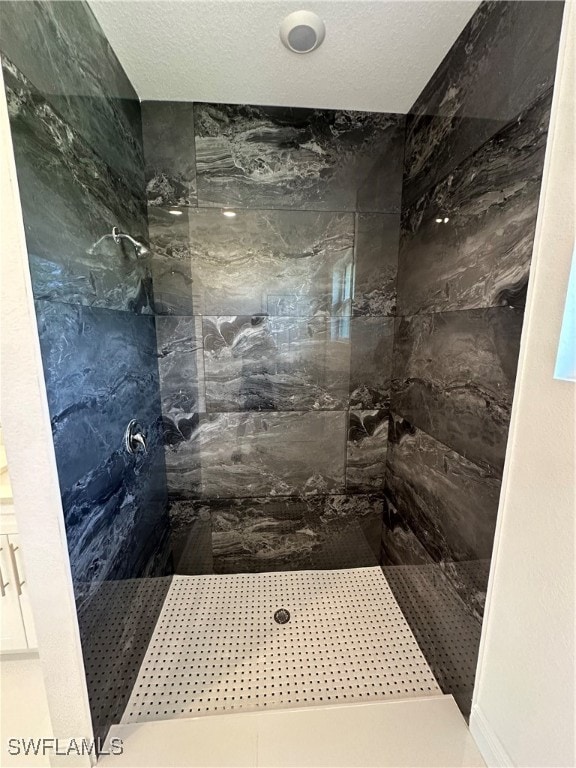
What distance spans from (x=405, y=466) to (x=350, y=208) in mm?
1450

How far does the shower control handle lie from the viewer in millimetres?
A: 1375

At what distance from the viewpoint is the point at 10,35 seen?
0.77 m

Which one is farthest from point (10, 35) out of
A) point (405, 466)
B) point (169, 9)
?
point (405, 466)

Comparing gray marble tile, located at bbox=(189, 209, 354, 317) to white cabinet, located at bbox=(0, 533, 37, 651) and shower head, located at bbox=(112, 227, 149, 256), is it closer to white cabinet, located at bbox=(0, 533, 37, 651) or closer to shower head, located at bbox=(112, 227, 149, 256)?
shower head, located at bbox=(112, 227, 149, 256)

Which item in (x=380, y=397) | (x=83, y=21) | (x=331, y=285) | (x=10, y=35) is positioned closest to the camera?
(x=10, y=35)

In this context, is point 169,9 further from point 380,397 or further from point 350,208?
point 380,397

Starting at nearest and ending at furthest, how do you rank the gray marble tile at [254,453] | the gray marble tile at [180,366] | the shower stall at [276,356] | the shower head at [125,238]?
1. the shower stall at [276,356]
2. the shower head at [125,238]
3. the gray marble tile at [180,366]
4. the gray marble tile at [254,453]

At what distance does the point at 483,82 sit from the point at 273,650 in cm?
245

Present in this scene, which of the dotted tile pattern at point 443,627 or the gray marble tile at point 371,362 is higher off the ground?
the gray marble tile at point 371,362

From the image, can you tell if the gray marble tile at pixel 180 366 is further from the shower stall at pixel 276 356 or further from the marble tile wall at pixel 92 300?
the marble tile wall at pixel 92 300

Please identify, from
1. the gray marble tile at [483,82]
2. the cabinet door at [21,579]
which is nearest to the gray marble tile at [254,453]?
the cabinet door at [21,579]

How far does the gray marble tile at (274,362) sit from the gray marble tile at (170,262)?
0.17 m

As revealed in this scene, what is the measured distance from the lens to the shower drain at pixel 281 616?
1630mm

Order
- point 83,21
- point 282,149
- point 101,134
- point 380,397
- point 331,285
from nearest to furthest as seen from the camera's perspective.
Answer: point 83,21
point 101,134
point 282,149
point 331,285
point 380,397
